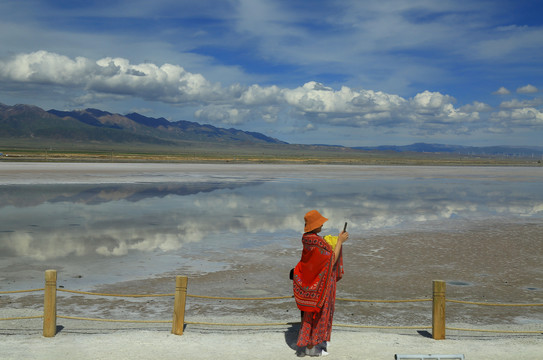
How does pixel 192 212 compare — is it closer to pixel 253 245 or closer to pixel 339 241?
pixel 253 245

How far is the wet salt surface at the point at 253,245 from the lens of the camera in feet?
38.7

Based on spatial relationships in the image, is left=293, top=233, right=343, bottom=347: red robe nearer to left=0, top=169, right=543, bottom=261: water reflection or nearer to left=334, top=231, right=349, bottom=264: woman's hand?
left=334, top=231, right=349, bottom=264: woman's hand

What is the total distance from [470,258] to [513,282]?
8.99ft

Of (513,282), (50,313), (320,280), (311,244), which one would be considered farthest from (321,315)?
(513,282)

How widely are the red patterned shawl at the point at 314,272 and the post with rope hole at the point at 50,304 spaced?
371 cm

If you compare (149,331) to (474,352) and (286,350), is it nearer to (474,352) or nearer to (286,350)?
(286,350)

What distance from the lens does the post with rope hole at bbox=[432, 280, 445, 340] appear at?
852 centimetres

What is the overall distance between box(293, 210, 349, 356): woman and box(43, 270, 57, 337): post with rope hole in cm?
367

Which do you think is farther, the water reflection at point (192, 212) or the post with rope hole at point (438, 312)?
the water reflection at point (192, 212)

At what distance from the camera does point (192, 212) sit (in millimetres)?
23891

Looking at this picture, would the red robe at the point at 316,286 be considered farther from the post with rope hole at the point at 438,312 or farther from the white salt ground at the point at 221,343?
the post with rope hole at the point at 438,312

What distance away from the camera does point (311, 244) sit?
285 inches

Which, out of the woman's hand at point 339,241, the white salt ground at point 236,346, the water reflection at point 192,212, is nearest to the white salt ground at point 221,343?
the white salt ground at point 236,346

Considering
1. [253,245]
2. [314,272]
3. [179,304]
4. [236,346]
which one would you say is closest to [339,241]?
[314,272]
